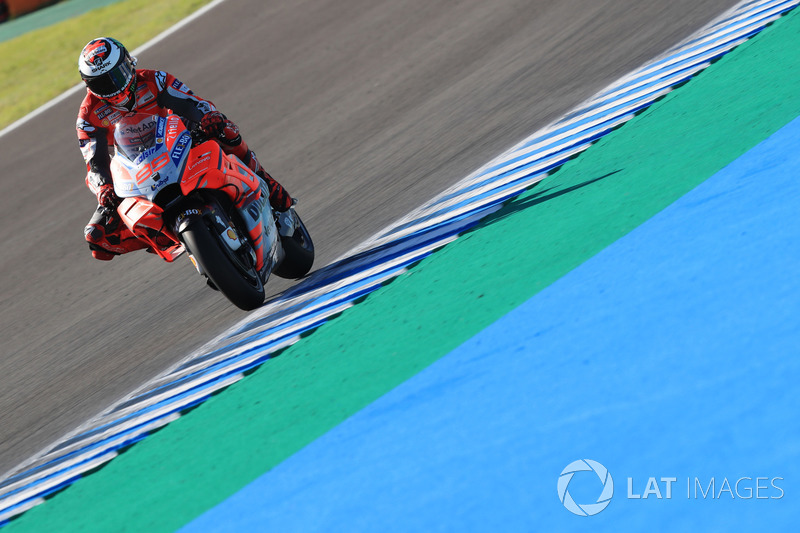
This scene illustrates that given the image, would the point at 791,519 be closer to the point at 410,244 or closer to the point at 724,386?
the point at 724,386

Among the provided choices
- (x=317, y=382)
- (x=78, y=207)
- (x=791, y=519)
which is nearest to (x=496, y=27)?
(x=78, y=207)

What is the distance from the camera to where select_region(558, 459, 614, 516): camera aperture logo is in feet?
12.0

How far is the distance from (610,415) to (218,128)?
140 inches

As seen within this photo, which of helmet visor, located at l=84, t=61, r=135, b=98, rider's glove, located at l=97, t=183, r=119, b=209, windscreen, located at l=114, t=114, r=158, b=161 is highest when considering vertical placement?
helmet visor, located at l=84, t=61, r=135, b=98

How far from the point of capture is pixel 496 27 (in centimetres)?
1180

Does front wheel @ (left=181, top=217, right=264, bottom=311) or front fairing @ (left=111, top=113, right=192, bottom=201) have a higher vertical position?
front fairing @ (left=111, top=113, right=192, bottom=201)

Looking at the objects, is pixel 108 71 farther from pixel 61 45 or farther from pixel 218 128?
pixel 61 45

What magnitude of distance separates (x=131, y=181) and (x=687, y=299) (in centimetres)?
343

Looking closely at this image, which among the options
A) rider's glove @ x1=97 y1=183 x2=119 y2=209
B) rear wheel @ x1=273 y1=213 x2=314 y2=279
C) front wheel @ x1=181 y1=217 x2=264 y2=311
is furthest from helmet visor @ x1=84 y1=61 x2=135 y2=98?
rear wheel @ x1=273 y1=213 x2=314 y2=279

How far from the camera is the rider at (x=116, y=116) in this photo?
632 cm

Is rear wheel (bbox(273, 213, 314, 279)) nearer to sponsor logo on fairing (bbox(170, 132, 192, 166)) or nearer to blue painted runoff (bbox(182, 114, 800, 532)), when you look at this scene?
sponsor logo on fairing (bbox(170, 132, 192, 166))

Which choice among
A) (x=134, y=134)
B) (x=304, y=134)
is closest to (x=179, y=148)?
(x=134, y=134)

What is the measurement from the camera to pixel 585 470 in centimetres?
385

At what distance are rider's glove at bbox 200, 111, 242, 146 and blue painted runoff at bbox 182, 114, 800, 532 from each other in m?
A: 2.45
